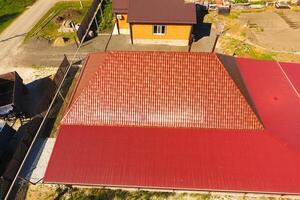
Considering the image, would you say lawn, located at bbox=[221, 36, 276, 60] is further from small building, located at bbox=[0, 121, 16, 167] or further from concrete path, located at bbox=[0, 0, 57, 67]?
concrete path, located at bbox=[0, 0, 57, 67]

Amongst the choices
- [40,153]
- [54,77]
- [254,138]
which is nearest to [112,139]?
[40,153]

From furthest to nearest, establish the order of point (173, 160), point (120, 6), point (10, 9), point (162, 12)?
1. point (10, 9)
2. point (120, 6)
3. point (162, 12)
4. point (173, 160)

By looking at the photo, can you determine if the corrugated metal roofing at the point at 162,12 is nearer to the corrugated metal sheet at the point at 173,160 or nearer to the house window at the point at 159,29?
the house window at the point at 159,29

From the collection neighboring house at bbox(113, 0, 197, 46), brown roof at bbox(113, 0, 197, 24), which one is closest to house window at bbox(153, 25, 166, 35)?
neighboring house at bbox(113, 0, 197, 46)

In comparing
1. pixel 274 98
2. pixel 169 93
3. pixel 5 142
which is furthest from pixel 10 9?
pixel 274 98

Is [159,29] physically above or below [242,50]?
above

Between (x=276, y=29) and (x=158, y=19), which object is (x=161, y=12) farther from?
(x=276, y=29)

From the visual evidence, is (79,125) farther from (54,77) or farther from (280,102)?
(280,102)
